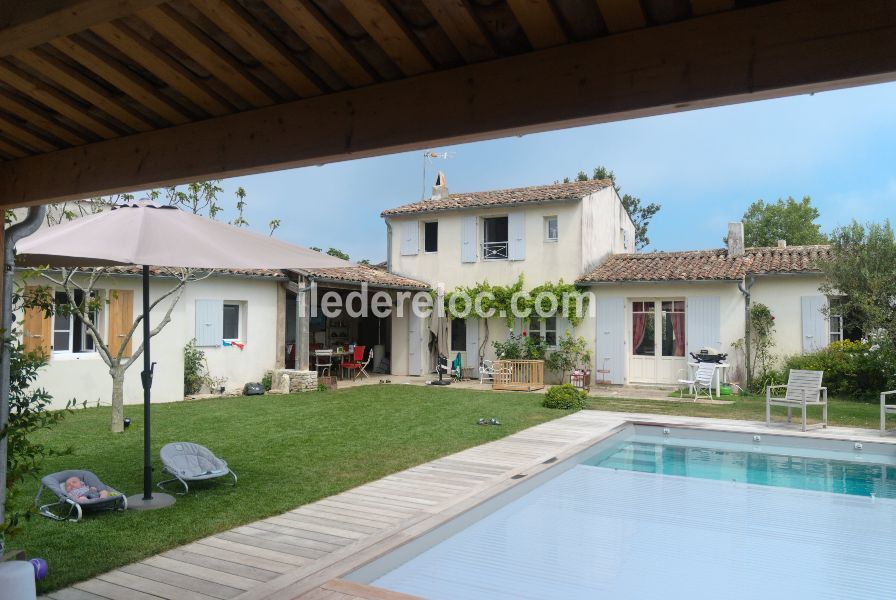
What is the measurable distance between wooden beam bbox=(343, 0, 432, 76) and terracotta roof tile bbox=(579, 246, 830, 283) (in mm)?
15007

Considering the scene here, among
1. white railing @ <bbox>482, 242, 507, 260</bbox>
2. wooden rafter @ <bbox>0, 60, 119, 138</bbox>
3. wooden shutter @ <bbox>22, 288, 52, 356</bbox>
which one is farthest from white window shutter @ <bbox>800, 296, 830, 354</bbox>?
wooden shutter @ <bbox>22, 288, 52, 356</bbox>

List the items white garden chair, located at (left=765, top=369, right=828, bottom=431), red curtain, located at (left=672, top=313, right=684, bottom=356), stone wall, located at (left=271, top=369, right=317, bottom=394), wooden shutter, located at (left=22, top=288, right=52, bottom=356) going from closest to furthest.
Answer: white garden chair, located at (left=765, top=369, right=828, bottom=431) → wooden shutter, located at (left=22, top=288, right=52, bottom=356) → stone wall, located at (left=271, top=369, right=317, bottom=394) → red curtain, located at (left=672, top=313, right=684, bottom=356)

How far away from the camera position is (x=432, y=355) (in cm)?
1991

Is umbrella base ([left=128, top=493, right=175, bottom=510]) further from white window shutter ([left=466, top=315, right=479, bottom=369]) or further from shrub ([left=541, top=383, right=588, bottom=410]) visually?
white window shutter ([left=466, top=315, right=479, bottom=369])

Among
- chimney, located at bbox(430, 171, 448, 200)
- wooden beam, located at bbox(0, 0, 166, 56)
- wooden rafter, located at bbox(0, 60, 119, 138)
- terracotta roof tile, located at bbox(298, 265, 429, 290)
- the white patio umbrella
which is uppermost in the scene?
chimney, located at bbox(430, 171, 448, 200)

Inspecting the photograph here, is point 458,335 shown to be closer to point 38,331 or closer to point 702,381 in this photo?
point 702,381

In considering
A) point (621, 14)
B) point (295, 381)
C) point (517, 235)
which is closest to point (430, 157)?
point (517, 235)

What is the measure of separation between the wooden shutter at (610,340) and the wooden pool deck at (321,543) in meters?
9.53

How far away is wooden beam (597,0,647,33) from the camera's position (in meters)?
2.04

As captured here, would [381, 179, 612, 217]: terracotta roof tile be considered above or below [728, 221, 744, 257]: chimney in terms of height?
above

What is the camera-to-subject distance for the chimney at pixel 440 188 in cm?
2182

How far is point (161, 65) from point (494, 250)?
1696 centimetres

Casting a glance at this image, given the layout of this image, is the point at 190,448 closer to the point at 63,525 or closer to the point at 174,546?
the point at 63,525

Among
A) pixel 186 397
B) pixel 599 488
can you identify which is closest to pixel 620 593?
pixel 599 488
